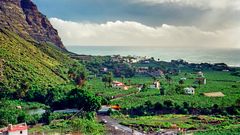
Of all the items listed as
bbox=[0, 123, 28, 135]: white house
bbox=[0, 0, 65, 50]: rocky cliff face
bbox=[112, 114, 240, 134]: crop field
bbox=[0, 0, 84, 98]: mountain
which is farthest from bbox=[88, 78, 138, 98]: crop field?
bbox=[0, 0, 65, 50]: rocky cliff face

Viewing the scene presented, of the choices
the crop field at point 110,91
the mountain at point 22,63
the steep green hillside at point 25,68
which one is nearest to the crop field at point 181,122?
the crop field at point 110,91

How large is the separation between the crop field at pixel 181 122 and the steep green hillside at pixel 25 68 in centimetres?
2915

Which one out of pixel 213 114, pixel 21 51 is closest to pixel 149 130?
pixel 213 114

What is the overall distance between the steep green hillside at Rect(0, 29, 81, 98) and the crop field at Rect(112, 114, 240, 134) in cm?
2915

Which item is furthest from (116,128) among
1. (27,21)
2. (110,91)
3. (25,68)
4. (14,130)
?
(27,21)

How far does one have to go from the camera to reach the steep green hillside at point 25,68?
83.7 metres

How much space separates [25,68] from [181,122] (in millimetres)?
49475

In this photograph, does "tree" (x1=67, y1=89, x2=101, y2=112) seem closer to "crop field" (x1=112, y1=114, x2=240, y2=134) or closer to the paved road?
the paved road

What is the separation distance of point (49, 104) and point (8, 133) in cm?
2763

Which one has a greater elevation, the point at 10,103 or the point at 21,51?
the point at 21,51

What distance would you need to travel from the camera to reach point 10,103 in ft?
234

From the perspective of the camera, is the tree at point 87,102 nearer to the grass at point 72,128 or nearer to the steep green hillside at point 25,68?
the grass at point 72,128

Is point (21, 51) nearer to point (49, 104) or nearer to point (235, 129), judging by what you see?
point (49, 104)

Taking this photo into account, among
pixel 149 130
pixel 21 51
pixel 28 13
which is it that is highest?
pixel 28 13
